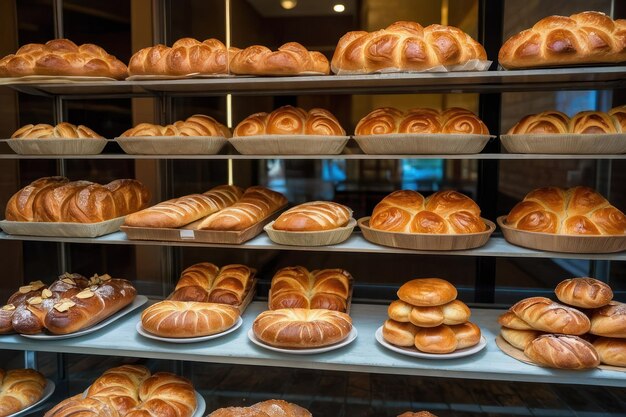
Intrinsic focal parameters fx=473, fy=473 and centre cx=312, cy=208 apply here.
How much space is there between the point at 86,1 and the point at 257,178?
5.46 feet

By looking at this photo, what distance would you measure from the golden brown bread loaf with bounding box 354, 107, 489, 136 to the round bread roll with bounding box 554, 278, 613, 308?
30.0 inches

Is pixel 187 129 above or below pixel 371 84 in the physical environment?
below

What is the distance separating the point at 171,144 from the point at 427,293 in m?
1.38

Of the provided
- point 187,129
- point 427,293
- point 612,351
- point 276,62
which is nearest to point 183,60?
point 187,129

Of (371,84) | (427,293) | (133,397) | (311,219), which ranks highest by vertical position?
(371,84)

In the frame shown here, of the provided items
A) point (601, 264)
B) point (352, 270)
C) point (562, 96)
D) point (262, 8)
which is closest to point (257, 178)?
point (352, 270)

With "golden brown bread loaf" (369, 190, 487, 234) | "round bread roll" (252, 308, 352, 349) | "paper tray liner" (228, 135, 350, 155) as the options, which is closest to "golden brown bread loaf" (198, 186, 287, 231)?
"paper tray liner" (228, 135, 350, 155)

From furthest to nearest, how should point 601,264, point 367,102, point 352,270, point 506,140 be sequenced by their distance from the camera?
point 352,270 → point 367,102 → point 601,264 → point 506,140

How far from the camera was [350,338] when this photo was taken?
2.16m

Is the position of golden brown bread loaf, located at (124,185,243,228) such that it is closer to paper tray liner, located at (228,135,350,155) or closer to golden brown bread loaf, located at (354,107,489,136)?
paper tray liner, located at (228,135,350,155)

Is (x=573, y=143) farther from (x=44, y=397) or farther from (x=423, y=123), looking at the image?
(x=44, y=397)

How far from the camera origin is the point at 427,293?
2.04 m

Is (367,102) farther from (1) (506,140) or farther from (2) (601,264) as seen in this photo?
(2) (601,264)

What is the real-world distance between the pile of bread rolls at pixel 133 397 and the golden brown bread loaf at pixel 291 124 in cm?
124
